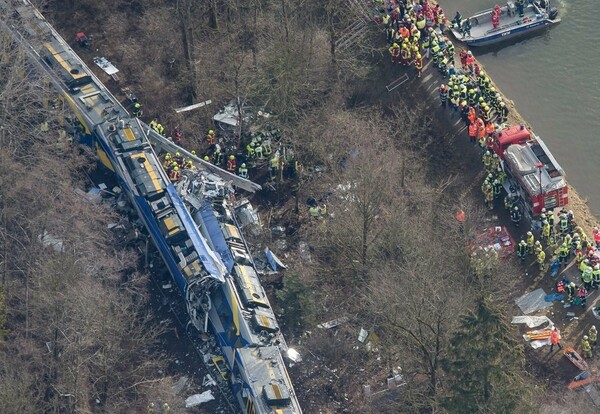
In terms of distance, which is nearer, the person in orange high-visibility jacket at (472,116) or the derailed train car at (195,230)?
the derailed train car at (195,230)

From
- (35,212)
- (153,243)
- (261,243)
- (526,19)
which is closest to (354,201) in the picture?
(261,243)

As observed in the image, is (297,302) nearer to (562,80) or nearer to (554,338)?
(554,338)

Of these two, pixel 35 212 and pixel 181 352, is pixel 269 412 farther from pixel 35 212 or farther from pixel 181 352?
pixel 35 212

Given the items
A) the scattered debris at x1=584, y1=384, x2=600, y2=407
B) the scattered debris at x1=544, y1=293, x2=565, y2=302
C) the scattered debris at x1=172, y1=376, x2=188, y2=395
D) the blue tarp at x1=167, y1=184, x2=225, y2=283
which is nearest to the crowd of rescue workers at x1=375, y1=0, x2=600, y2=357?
the scattered debris at x1=544, y1=293, x2=565, y2=302

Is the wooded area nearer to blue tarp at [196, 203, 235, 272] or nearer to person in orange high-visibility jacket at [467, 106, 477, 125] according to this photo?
person in orange high-visibility jacket at [467, 106, 477, 125]

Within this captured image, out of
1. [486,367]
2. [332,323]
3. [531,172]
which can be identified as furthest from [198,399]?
[531,172]

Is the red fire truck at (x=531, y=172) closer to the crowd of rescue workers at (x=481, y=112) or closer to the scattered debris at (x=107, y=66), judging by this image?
the crowd of rescue workers at (x=481, y=112)

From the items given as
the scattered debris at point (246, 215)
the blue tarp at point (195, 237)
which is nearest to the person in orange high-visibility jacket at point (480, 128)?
the scattered debris at point (246, 215)
